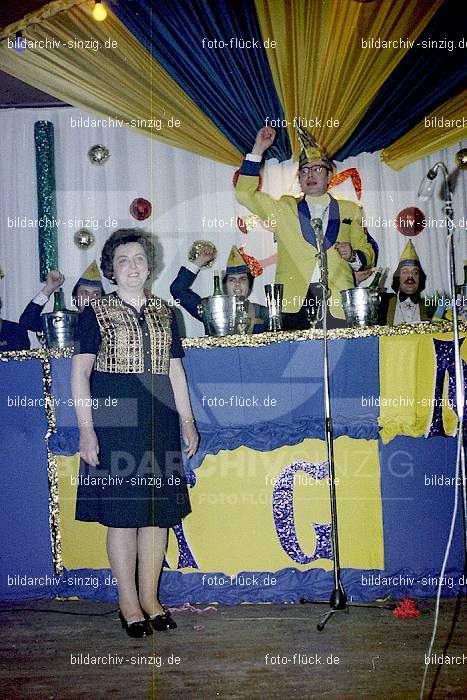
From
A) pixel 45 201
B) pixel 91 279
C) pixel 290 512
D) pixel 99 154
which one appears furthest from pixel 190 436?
pixel 99 154

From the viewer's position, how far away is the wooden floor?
1.88 meters

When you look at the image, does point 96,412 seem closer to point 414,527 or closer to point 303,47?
point 414,527

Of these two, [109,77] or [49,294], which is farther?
[49,294]

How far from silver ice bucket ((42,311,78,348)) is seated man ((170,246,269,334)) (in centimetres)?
117

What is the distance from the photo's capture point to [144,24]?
12.9 ft

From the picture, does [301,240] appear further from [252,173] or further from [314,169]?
[252,173]

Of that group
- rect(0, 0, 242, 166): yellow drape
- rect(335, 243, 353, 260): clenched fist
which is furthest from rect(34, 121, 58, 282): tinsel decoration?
rect(335, 243, 353, 260): clenched fist

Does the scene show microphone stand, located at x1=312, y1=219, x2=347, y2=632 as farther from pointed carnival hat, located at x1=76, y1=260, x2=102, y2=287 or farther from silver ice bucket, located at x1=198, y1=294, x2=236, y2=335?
pointed carnival hat, located at x1=76, y1=260, x2=102, y2=287

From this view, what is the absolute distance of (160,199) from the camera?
5.10 metres

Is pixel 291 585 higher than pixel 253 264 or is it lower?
lower

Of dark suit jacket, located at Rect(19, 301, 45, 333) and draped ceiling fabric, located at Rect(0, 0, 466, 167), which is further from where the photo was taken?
dark suit jacket, located at Rect(19, 301, 45, 333)

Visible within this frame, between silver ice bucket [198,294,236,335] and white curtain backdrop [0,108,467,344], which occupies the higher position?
white curtain backdrop [0,108,467,344]

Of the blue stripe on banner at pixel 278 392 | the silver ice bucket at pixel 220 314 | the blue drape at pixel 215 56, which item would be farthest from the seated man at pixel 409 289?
the silver ice bucket at pixel 220 314

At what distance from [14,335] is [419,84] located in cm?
325
